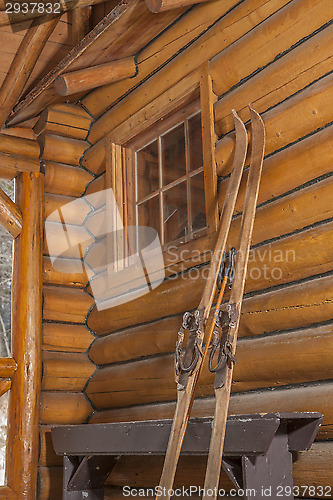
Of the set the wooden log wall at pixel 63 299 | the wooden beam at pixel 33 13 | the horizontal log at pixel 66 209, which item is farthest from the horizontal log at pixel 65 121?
the wooden beam at pixel 33 13

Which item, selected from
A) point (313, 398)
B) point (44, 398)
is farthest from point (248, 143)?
point (44, 398)

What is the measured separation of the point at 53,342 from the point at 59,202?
1.06 m

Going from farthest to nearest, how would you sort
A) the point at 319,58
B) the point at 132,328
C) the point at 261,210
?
the point at 132,328 → the point at 261,210 → the point at 319,58

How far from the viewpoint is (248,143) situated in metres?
3.19

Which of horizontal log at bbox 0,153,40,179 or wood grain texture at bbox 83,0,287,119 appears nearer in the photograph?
wood grain texture at bbox 83,0,287,119

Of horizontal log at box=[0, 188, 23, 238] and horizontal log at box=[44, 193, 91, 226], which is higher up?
horizontal log at box=[44, 193, 91, 226]

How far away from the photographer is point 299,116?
289 cm

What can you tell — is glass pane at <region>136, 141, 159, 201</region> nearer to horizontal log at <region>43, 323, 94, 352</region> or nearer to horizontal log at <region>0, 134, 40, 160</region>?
horizontal log at <region>0, 134, 40, 160</region>

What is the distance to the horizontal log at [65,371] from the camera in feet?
13.5

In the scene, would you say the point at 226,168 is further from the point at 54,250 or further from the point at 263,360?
the point at 54,250

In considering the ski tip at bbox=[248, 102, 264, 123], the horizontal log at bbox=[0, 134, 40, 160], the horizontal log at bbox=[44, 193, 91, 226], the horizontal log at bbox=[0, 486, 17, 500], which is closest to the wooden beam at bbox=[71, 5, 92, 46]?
the horizontal log at bbox=[0, 134, 40, 160]

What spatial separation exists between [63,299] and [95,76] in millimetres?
1581

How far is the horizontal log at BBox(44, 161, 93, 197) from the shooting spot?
179 inches

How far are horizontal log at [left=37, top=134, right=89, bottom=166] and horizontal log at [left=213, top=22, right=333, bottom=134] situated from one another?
1569mm
